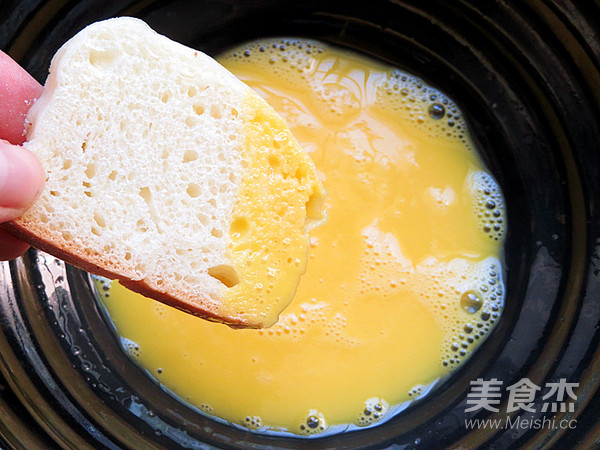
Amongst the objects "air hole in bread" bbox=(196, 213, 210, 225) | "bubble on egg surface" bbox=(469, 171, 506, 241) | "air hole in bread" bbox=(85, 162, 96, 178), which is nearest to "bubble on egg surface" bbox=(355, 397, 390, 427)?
"bubble on egg surface" bbox=(469, 171, 506, 241)

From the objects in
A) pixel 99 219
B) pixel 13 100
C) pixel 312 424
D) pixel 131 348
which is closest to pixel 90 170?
pixel 99 219

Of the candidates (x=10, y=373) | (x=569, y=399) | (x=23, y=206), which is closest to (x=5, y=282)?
(x=10, y=373)

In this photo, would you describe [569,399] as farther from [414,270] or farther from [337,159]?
[337,159]

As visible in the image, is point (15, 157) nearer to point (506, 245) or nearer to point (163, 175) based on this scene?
point (163, 175)

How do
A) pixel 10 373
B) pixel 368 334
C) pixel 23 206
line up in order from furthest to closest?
pixel 368 334
pixel 10 373
pixel 23 206

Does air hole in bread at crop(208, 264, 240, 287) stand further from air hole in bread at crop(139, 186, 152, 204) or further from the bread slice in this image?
air hole in bread at crop(139, 186, 152, 204)

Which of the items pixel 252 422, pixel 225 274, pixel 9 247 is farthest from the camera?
pixel 252 422
